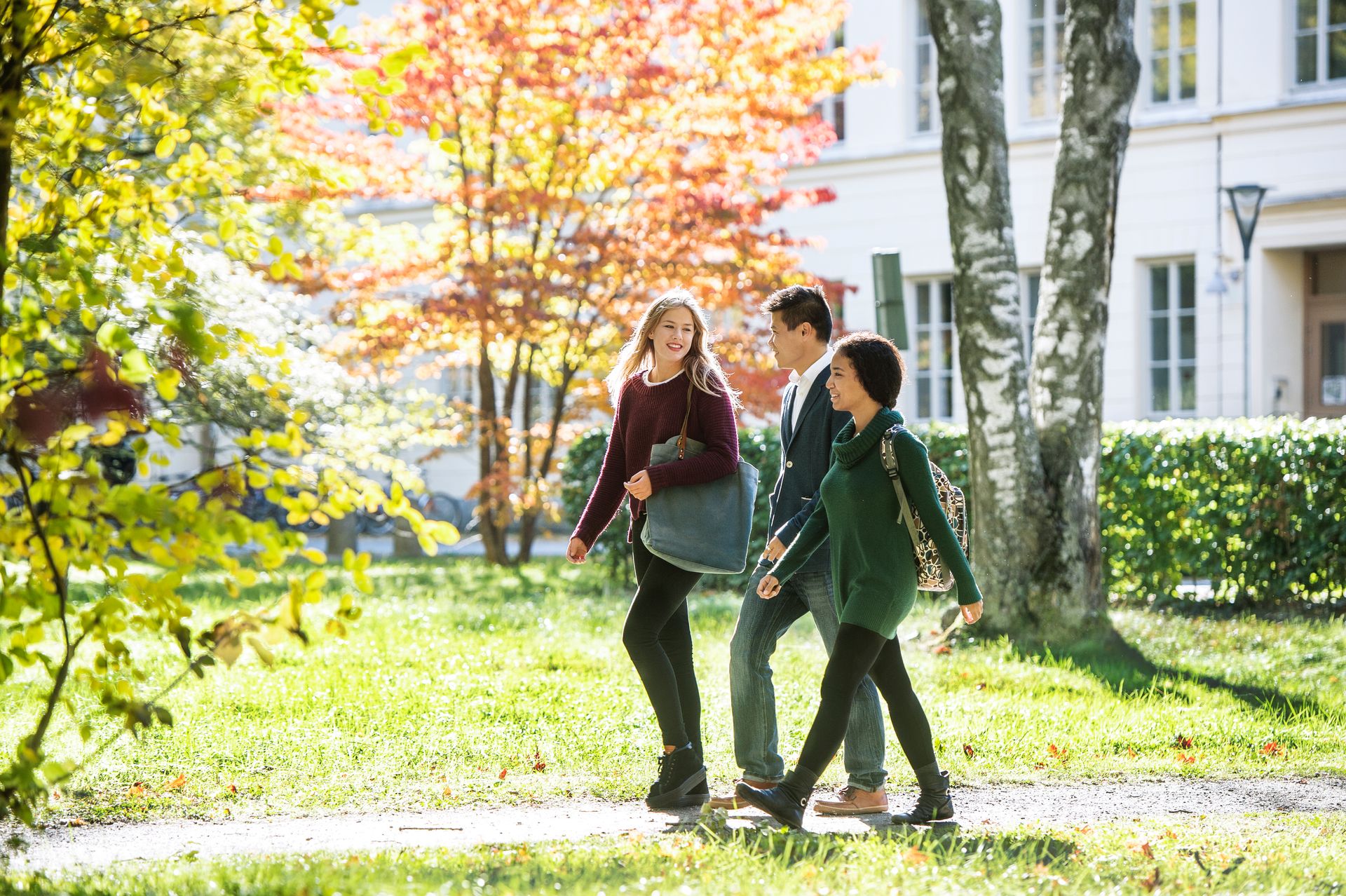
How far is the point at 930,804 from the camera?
16.1 ft

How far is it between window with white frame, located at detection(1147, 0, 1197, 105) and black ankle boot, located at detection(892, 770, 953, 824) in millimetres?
17843

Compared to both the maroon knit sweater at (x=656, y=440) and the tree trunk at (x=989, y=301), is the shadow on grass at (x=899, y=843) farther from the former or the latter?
the tree trunk at (x=989, y=301)

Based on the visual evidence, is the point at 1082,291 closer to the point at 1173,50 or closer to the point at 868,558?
the point at 868,558

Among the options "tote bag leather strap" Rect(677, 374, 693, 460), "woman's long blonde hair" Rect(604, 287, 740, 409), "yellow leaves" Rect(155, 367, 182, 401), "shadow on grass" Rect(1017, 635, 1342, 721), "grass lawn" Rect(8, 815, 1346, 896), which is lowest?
"shadow on grass" Rect(1017, 635, 1342, 721)

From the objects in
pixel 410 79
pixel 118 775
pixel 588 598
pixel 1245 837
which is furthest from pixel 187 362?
pixel 410 79

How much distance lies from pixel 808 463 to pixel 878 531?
625 millimetres

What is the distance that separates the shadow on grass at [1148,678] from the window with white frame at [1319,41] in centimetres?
1306

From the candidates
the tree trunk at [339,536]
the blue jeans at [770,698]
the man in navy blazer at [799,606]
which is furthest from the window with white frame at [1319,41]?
the blue jeans at [770,698]

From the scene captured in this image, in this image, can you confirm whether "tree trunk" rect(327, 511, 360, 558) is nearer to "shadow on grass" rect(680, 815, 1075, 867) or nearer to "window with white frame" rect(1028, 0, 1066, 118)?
"window with white frame" rect(1028, 0, 1066, 118)

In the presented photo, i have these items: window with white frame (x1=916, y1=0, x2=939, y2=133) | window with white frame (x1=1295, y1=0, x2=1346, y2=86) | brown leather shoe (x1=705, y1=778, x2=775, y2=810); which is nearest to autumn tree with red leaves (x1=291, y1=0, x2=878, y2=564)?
window with white frame (x1=916, y1=0, x2=939, y2=133)

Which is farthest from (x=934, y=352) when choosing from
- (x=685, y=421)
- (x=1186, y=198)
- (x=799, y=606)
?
(x=685, y=421)

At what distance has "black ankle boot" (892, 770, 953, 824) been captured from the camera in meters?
4.89

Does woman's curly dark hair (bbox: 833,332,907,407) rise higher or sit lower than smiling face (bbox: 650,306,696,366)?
lower

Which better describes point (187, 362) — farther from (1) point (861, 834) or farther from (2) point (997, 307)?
(2) point (997, 307)
